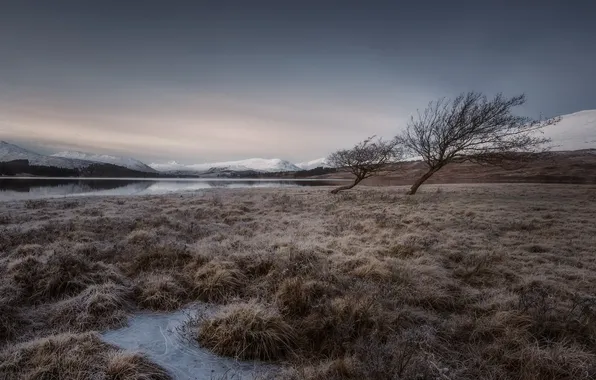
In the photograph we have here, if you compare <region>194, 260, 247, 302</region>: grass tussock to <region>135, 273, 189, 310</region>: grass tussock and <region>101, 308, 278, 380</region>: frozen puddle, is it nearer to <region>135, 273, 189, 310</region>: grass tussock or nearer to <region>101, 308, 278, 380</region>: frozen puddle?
<region>135, 273, 189, 310</region>: grass tussock

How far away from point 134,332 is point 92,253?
Result: 4571mm

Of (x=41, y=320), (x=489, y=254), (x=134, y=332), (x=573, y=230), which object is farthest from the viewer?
(x=573, y=230)

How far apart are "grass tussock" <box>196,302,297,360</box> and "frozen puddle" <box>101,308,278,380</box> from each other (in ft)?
0.43

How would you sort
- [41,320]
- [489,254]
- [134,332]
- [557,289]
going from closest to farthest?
[134,332]
[41,320]
[557,289]
[489,254]

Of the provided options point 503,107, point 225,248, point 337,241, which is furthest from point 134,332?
point 503,107

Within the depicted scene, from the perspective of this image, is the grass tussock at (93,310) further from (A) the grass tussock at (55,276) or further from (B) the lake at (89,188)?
(B) the lake at (89,188)

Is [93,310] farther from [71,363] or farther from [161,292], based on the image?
[71,363]

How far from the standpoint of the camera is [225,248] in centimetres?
839

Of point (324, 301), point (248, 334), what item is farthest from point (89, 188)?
point (248, 334)

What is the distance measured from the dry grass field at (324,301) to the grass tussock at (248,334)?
20mm

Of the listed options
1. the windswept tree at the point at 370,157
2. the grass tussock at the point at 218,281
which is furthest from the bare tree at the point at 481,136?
the grass tussock at the point at 218,281

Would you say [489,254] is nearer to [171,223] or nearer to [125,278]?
[125,278]

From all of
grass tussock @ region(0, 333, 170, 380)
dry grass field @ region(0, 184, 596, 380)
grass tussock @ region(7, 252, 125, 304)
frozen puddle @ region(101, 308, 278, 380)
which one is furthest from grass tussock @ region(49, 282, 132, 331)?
grass tussock @ region(0, 333, 170, 380)

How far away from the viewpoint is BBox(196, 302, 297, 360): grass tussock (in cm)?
414
